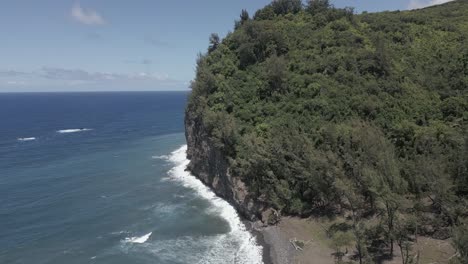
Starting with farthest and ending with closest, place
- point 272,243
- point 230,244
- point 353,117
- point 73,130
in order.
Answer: point 73,130 → point 353,117 → point 230,244 → point 272,243

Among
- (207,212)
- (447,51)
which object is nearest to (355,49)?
(447,51)

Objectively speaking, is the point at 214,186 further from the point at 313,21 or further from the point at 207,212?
the point at 313,21

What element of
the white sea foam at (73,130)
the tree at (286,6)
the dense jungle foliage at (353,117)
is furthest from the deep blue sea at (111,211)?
the tree at (286,6)

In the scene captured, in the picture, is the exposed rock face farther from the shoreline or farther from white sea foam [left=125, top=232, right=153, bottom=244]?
white sea foam [left=125, top=232, right=153, bottom=244]

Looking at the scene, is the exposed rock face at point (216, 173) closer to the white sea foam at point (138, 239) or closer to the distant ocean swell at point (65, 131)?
the white sea foam at point (138, 239)

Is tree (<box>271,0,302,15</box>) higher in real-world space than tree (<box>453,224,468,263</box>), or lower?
higher

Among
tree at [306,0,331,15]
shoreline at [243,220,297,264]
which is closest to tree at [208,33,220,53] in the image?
tree at [306,0,331,15]

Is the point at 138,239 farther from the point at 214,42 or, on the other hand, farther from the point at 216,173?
the point at 214,42

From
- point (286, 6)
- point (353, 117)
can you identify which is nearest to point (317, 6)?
point (286, 6)
